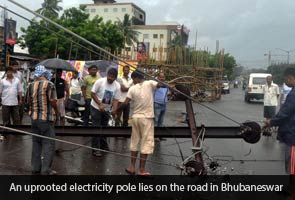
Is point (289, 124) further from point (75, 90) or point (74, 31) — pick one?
point (74, 31)

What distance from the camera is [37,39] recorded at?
110ft

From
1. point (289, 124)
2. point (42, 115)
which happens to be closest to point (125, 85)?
point (42, 115)

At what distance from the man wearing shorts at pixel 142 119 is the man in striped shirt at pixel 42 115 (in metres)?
1.22

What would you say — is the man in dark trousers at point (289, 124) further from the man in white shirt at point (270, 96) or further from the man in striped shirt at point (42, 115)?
the man in white shirt at point (270, 96)

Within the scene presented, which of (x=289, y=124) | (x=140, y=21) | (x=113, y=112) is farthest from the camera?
(x=140, y=21)

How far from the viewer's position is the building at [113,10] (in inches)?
4432

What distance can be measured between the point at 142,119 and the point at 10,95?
4239mm

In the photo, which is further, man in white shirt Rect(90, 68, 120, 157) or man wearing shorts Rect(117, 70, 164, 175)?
man in white shirt Rect(90, 68, 120, 157)

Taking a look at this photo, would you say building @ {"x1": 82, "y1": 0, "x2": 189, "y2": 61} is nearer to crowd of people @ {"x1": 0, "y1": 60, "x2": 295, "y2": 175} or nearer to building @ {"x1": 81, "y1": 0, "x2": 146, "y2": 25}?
building @ {"x1": 81, "y1": 0, "x2": 146, "y2": 25}

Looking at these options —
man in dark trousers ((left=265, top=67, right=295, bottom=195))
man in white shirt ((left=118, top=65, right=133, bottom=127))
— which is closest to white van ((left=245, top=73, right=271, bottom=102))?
man in white shirt ((left=118, top=65, right=133, bottom=127))

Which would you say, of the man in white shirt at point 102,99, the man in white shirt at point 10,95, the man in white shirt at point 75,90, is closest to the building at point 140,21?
the man in white shirt at point 75,90

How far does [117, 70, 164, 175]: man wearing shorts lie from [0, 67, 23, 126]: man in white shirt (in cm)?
392

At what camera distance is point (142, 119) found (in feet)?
19.0

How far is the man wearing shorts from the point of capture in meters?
5.76
